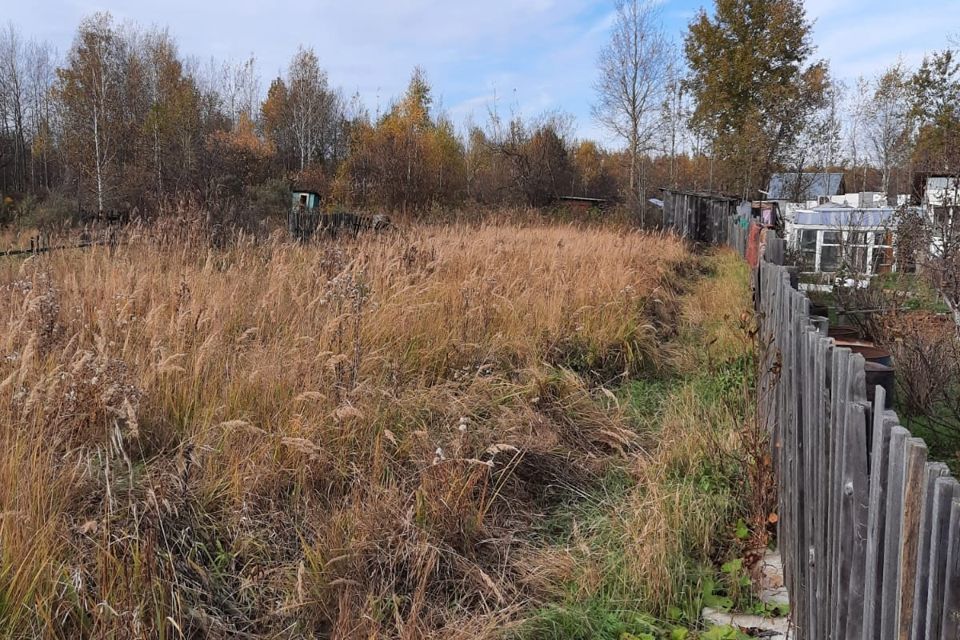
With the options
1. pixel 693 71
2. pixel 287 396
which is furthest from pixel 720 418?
pixel 693 71

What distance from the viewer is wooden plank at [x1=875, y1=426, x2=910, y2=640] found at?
44.4 inches

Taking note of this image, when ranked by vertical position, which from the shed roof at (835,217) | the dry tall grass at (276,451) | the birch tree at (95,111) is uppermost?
the birch tree at (95,111)

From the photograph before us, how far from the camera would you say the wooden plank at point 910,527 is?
105 cm

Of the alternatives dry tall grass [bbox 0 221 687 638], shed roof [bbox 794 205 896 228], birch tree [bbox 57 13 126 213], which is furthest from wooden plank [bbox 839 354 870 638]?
birch tree [bbox 57 13 126 213]

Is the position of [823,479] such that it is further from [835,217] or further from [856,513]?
[835,217]

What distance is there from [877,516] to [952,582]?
37cm

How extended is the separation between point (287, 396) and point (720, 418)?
2526 millimetres

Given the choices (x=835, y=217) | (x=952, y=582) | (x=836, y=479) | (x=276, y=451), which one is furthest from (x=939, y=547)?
(x=835, y=217)

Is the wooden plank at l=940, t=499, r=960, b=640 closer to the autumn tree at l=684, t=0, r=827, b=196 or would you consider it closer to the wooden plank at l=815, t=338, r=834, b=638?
the wooden plank at l=815, t=338, r=834, b=638

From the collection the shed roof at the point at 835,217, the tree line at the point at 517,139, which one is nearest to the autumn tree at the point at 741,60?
the tree line at the point at 517,139

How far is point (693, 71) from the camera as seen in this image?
29.5 metres

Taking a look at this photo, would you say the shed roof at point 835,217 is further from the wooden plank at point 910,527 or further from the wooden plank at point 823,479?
the wooden plank at point 910,527

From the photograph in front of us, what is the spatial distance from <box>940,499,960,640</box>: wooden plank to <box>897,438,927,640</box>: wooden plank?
4.7 inches

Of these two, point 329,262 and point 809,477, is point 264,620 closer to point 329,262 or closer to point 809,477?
point 809,477
